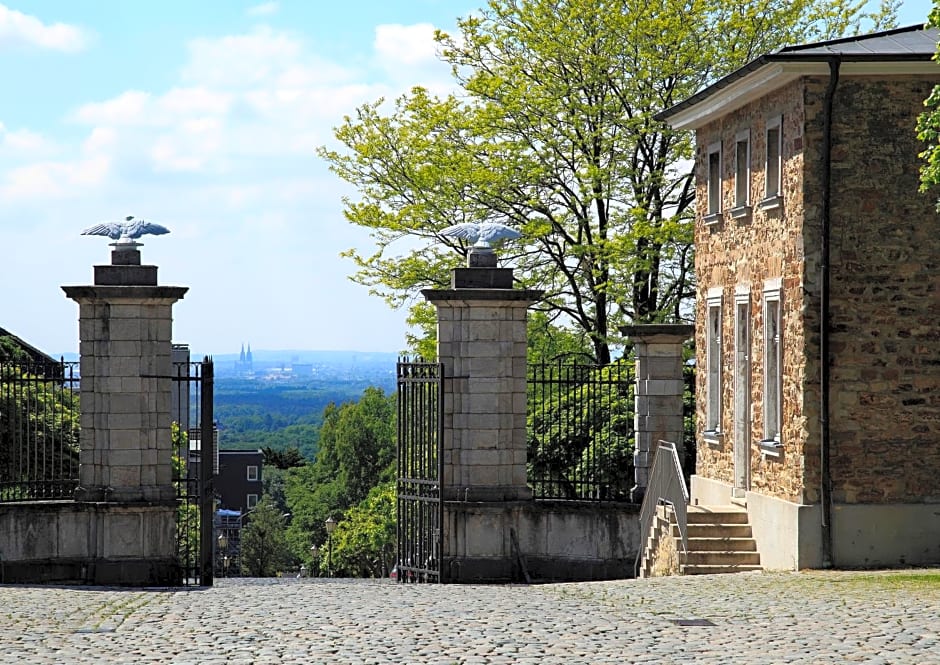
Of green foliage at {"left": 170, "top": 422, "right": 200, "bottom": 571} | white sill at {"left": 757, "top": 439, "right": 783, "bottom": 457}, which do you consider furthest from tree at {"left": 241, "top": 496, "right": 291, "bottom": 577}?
white sill at {"left": 757, "top": 439, "right": 783, "bottom": 457}

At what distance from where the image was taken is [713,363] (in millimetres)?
23156

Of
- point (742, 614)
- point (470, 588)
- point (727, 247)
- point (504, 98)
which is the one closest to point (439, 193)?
point (504, 98)

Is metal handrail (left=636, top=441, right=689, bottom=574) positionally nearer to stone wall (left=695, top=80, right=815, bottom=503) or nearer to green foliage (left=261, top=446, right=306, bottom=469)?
stone wall (left=695, top=80, right=815, bottom=503)

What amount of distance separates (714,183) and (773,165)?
3.12 metres

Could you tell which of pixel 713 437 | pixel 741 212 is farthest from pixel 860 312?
pixel 713 437

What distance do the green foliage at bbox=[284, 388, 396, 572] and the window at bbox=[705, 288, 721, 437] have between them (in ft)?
196

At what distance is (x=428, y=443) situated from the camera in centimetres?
2209

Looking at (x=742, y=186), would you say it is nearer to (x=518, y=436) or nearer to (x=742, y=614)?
(x=518, y=436)

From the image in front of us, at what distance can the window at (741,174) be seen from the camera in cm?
2150

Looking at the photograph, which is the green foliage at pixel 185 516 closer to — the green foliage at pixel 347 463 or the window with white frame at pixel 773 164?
the window with white frame at pixel 773 164

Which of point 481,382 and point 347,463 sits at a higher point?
point 481,382

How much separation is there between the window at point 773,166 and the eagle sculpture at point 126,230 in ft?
27.4

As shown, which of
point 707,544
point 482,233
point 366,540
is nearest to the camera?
point 707,544

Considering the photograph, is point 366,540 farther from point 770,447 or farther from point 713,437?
point 770,447
